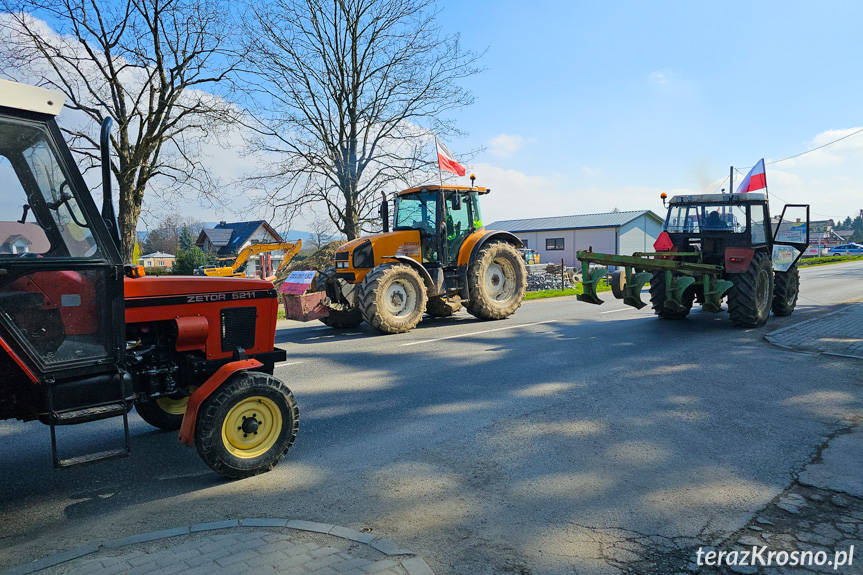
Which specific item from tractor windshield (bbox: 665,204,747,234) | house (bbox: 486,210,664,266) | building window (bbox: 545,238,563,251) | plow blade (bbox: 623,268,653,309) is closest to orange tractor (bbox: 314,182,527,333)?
plow blade (bbox: 623,268,653,309)

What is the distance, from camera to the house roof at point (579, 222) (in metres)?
46.3

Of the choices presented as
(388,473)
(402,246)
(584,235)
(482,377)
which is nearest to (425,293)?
(402,246)

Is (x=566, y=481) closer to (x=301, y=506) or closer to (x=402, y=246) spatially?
(x=301, y=506)

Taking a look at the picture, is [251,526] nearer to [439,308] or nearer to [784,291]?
[439,308]

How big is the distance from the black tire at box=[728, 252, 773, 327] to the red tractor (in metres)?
8.87

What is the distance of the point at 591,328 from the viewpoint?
11.2 metres

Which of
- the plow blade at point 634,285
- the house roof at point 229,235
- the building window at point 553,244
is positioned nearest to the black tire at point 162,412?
the plow blade at point 634,285

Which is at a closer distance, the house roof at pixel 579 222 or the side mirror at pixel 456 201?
the side mirror at pixel 456 201

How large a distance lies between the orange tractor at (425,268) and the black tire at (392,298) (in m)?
0.02

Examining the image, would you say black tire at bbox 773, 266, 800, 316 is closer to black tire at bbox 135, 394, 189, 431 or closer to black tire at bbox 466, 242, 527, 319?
black tire at bbox 466, 242, 527, 319

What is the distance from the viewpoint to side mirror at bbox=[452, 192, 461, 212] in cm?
1171

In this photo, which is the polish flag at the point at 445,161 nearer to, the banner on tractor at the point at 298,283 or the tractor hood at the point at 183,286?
the banner on tractor at the point at 298,283

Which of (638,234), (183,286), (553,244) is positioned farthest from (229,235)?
(183,286)

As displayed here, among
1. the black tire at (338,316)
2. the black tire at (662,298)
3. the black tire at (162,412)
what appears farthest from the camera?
the black tire at (662,298)
